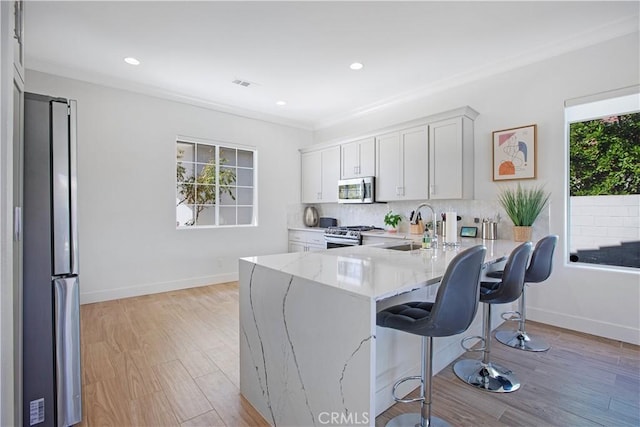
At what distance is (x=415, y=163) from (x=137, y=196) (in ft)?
12.0

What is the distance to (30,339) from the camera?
156 centimetres

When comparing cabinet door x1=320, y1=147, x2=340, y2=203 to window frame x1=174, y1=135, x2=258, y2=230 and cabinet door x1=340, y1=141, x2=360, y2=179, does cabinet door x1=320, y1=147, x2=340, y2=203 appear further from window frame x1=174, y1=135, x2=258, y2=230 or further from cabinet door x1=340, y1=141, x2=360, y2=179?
window frame x1=174, y1=135, x2=258, y2=230

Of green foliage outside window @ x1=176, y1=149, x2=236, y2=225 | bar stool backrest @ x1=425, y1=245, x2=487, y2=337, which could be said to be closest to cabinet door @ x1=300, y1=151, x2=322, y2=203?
green foliage outside window @ x1=176, y1=149, x2=236, y2=225

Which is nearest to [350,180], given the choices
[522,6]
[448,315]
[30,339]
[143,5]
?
[522,6]

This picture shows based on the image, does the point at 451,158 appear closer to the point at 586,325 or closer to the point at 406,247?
the point at 406,247

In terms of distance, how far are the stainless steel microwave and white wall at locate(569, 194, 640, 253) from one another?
2277 mm

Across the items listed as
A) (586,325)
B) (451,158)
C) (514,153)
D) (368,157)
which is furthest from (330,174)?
(586,325)

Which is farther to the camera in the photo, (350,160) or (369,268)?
(350,160)

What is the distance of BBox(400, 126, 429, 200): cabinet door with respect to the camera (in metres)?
3.90

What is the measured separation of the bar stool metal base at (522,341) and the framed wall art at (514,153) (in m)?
1.59

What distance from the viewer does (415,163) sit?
4.00 meters

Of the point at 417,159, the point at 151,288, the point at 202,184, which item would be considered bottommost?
the point at 151,288

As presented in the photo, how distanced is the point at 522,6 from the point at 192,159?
4.28 m

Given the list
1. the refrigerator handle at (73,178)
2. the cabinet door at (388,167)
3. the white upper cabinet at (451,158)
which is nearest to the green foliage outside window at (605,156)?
the white upper cabinet at (451,158)
